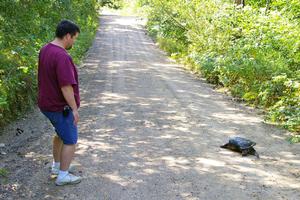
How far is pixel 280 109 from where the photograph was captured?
8375 millimetres

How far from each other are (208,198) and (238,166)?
4.11 ft

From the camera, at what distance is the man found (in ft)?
14.8

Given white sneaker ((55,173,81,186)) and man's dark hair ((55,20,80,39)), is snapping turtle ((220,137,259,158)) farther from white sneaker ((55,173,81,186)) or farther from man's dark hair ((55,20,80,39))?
man's dark hair ((55,20,80,39))

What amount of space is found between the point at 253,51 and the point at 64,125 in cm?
764

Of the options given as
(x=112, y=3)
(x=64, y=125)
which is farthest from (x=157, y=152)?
(x=112, y=3)

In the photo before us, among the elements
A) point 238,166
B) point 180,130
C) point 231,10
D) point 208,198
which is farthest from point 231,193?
point 231,10

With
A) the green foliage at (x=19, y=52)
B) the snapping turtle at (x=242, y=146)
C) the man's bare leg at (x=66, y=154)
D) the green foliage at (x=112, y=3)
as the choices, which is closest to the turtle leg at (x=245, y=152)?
the snapping turtle at (x=242, y=146)

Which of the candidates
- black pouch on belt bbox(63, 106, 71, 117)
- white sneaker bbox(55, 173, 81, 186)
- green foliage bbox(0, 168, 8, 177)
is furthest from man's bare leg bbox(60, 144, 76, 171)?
green foliage bbox(0, 168, 8, 177)

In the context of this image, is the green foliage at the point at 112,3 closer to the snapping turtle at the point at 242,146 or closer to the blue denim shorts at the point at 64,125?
the snapping turtle at the point at 242,146

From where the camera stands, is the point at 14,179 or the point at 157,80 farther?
the point at 157,80

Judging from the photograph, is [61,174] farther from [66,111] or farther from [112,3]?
[112,3]

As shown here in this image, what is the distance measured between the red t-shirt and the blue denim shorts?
8 centimetres

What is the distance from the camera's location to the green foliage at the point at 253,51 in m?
9.05

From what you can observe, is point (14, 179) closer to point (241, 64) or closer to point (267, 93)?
point (267, 93)
